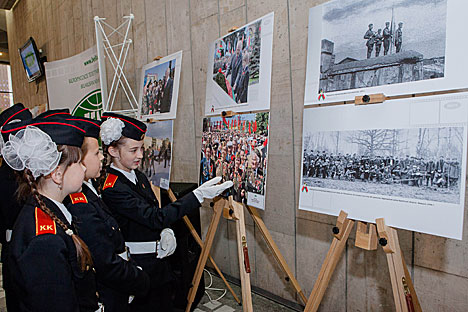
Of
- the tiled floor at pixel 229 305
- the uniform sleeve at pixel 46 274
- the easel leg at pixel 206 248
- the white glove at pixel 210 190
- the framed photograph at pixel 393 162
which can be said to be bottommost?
the tiled floor at pixel 229 305

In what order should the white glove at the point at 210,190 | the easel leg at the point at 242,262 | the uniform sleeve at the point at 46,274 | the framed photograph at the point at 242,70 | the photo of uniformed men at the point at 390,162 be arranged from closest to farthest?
1. the uniform sleeve at the point at 46,274
2. the photo of uniformed men at the point at 390,162
3. the easel leg at the point at 242,262
4. the framed photograph at the point at 242,70
5. the white glove at the point at 210,190

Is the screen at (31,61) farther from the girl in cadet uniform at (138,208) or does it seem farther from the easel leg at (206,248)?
the easel leg at (206,248)

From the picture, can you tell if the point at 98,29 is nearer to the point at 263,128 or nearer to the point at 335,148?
the point at 263,128

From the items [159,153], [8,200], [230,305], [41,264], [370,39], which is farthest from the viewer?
[159,153]

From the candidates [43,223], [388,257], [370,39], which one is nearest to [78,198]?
[43,223]

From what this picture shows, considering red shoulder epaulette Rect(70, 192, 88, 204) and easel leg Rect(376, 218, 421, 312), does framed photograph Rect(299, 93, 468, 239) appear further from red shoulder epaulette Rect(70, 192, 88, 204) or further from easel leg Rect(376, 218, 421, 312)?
red shoulder epaulette Rect(70, 192, 88, 204)

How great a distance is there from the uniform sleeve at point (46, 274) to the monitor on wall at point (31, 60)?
558 centimetres

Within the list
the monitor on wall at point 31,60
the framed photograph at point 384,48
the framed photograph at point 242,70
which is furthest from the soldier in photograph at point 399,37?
the monitor on wall at point 31,60

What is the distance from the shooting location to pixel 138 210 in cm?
175

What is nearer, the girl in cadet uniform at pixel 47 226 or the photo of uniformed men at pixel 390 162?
the girl in cadet uniform at pixel 47 226

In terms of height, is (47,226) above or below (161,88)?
below

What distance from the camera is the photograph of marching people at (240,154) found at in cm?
179

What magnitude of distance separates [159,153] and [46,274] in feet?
5.50

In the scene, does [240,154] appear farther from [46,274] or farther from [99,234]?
[46,274]
